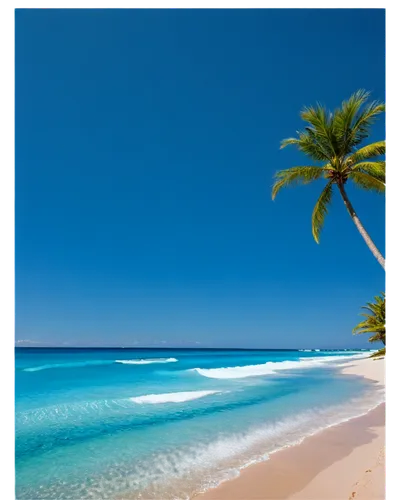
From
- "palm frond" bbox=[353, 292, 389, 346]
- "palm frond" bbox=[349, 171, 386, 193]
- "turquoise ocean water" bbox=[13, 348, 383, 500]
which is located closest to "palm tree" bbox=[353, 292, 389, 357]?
"palm frond" bbox=[353, 292, 389, 346]

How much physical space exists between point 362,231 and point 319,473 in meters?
2.57

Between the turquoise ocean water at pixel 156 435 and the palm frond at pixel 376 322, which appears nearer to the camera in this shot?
the turquoise ocean water at pixel 156 435

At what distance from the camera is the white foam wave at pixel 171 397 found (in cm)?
718

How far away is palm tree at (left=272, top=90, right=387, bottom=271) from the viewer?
173 inches

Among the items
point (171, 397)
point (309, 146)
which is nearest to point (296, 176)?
point (309, 146)

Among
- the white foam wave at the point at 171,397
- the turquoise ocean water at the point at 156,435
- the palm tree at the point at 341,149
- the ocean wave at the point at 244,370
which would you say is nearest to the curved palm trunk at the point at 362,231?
the palm tree at the point at 341,149

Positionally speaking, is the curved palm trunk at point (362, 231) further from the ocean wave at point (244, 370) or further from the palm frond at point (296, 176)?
the ocean wave at point (244, 370)

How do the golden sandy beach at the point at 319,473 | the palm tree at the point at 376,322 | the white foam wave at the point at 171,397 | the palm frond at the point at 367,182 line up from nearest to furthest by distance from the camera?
1. the golden sandy beach at the point at 319,473
2. the palm frond at the point at 367,182
3. the white foam wave at the point at 171,397
4. the palm tree at the point at 376,322

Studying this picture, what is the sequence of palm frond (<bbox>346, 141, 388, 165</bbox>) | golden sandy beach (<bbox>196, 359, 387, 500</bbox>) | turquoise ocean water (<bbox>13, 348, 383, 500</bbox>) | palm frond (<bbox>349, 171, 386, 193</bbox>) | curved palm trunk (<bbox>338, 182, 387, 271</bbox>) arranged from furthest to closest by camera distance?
palm frond (<bbox>349, 171, 386, 193</bbox>)
palm frond (<bbox>346, 141, 388, 165</bbox>)
curved palm trunk (<bbox>338, 182, 387, 271</bbox>)
turquoise ocean water (<bbox>13, 348, 383, 500</bbox>)
golden sandy beach (<bbox>196, 359, 387, 500</bbox>)

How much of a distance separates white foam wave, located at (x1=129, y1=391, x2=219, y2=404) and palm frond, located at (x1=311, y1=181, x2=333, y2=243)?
4.27 meters

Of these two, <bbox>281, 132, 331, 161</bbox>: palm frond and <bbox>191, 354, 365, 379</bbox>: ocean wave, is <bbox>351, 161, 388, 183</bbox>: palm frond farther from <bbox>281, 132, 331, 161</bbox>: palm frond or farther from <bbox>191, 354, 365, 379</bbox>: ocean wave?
<bbox>191, 354, 365, 379</bbox>: ocean wave

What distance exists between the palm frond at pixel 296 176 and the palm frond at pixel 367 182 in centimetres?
43

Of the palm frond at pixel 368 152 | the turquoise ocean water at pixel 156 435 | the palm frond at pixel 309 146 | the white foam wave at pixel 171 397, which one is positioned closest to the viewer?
the turquoise ocean water at pixel 156 435

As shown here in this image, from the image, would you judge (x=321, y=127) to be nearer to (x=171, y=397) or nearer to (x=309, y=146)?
(x=309, y=146)
